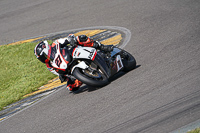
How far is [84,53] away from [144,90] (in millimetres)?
1718

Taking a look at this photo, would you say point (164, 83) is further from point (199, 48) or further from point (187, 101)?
point (199, 48)

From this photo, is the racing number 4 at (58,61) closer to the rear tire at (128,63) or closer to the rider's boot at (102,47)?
the rider's boot at (102,47)

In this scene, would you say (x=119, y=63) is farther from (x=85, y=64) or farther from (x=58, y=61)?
(x=58, y=61)

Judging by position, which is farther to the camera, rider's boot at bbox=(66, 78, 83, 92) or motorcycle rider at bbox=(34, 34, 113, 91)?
rider's boot at bbox=(66, 78, 83, 92)

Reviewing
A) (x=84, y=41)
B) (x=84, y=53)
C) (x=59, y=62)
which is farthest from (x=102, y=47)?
(x=59, y=62)

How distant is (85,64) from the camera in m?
7.43

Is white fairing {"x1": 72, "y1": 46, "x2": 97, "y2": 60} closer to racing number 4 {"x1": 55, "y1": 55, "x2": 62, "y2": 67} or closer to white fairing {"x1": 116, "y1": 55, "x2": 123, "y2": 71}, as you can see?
racing number 4 {"x1": 55, "y1": 55, "x2": 62, "y2": 67}

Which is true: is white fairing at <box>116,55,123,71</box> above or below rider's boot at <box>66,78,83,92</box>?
above

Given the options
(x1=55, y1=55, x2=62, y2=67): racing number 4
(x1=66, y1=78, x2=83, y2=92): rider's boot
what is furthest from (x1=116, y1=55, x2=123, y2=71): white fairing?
(x1=55, y1=55, x2=62, y2=67): racing number 4

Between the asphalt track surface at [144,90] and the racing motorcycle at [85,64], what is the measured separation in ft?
1.04

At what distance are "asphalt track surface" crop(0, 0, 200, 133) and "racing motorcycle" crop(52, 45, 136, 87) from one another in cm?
32

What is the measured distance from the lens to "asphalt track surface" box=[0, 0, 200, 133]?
572 centimetres

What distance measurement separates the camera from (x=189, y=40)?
9.20 m

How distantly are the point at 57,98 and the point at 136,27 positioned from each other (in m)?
4.84
